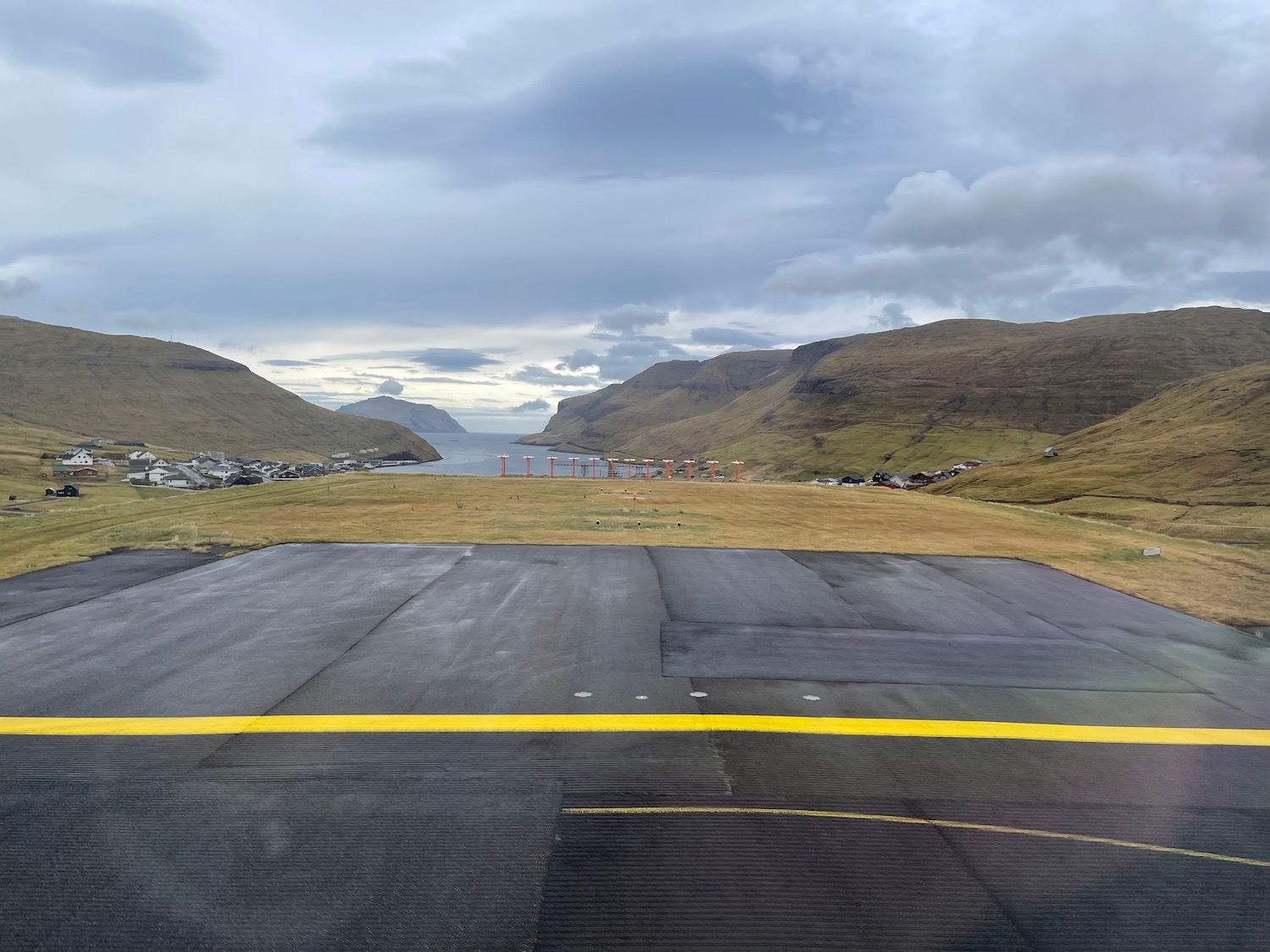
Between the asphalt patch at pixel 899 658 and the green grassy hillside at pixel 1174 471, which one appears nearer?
the asphalt patch at pixel 899 658

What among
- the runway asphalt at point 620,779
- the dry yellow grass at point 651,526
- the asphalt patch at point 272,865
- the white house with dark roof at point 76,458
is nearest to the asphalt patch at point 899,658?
the runway asphalt at point 620,779

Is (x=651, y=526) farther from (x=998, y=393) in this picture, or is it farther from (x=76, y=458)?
(x=998, y=393)

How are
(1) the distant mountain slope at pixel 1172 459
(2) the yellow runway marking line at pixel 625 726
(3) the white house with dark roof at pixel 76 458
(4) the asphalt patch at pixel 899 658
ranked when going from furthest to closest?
(3) the white house with dark roof at pixel 76 458 < (1) the distant mountain slope at pixel 1172 459 < (4) the asphalt patch at pixel 899 658 < (2) the yellow runway marking line at pixel 625 726

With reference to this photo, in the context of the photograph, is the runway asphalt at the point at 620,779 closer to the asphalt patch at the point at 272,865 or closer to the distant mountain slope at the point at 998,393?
the asphalt patch at the point at 272,865

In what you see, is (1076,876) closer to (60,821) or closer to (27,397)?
(60,821)

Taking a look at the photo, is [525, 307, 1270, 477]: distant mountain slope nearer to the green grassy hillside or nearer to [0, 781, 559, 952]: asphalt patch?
the green grassy hillside

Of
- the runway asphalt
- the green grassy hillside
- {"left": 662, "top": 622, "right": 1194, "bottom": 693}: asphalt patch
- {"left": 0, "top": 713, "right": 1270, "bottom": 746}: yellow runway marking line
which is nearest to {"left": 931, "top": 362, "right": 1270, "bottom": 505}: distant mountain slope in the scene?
the green grassy hillside
